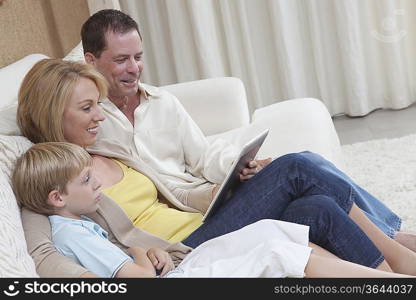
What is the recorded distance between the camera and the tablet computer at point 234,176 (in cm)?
168

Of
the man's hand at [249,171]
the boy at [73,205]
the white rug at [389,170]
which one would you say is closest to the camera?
the boy at [73,205]

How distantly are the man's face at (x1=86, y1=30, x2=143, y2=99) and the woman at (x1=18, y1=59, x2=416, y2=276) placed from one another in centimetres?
26

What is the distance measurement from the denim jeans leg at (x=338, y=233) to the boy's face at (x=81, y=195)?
0.48 m

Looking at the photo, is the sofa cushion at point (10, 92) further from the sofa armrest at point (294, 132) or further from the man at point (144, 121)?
the sofa armrest at point (294, 132)

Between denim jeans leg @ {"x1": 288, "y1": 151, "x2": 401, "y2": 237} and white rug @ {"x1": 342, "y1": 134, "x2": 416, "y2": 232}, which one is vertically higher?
denim jeans leg @ {"x1": 288, "y1": 151, "x2": 401, "y2": 237}

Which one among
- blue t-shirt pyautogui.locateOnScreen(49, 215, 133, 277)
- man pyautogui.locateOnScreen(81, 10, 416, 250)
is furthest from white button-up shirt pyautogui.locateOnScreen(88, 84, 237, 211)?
blue t-shirt pyautogui.locateOnScreen(49, 215, 133, 277)

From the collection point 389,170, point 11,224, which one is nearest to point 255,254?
point 11,224

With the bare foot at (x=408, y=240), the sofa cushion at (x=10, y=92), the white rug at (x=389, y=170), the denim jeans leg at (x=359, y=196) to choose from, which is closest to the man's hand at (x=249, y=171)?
the denim jeans leg at (x=359, y=196)

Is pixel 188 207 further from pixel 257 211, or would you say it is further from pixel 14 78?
pixel 14 78

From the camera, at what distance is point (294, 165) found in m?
1.73

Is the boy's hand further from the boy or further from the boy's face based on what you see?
the boy's face

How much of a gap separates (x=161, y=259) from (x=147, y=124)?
0.64m

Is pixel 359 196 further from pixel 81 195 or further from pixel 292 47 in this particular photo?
pixel 292 47

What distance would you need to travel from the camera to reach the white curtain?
12.3ft
